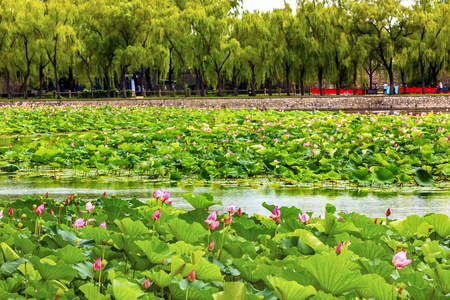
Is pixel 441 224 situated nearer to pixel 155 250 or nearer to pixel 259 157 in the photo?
pixel 155 250

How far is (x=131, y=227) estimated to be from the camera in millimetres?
2836

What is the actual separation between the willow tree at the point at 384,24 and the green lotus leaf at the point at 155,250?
41111mm

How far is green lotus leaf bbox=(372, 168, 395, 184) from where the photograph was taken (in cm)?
688

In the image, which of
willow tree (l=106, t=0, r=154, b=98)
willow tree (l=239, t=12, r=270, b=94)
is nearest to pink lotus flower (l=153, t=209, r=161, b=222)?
willow tree (l=106, t=0, r=154, b=98)

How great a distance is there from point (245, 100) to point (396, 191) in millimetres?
33897

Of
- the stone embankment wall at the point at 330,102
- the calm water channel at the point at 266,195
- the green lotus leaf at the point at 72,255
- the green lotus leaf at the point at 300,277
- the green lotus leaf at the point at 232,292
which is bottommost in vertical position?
the calm water channel at the point at 266,195

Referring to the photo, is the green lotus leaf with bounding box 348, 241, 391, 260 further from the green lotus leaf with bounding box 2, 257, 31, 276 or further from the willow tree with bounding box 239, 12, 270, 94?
the willow tree with bounding box 239, 12, 270, 94

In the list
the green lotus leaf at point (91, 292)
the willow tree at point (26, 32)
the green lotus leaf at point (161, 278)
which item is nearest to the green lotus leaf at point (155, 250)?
→ the green lotus leaf at point (161, 278)

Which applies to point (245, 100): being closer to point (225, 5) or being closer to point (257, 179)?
point (225, 5)

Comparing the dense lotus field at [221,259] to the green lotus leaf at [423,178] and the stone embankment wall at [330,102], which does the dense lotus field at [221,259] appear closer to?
the green lotus leaf at [423,178]

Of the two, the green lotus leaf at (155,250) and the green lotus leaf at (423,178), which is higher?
the green lotus leaf at (155,250)

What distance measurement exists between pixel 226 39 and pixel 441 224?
41.7 m

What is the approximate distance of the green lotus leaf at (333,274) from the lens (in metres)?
1.99

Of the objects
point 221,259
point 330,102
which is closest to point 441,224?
point 221,259
